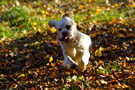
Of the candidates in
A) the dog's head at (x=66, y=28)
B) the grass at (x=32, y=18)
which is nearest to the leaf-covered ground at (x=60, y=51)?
the grass at (x=32, y=18)

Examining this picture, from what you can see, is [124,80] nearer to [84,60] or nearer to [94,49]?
[84,60]

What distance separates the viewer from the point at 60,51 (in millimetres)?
5098

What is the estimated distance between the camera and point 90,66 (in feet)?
13.4

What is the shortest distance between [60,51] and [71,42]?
1695 mm

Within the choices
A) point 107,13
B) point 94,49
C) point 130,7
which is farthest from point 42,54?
point 130,7

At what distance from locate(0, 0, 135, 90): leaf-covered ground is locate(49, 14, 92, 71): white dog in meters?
0.29

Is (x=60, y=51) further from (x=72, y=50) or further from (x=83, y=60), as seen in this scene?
(x=83, y=60)

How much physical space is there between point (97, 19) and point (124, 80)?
3.88 m

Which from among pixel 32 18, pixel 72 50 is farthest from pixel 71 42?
pixel 32 18

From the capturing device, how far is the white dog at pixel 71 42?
3076 millimetres

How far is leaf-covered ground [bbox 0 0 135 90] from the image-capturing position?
355cm

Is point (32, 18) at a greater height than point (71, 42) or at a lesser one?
greater

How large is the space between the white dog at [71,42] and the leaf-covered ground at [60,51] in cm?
29

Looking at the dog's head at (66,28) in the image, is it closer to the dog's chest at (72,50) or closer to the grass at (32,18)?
the dog's chest at (72,50)
